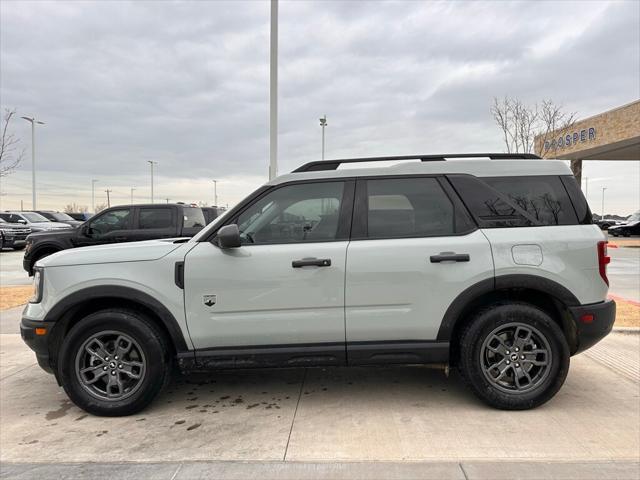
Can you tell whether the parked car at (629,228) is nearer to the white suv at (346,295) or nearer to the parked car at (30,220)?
the white suv at (346,295)

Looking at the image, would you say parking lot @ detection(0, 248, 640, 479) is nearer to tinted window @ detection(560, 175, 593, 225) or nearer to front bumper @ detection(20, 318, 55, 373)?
front bumper @ detection(20, 318, 55, 373)

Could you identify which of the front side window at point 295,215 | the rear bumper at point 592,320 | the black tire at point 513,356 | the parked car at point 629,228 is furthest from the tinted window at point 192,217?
the parked car at point 629,228

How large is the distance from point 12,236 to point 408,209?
22.6 m

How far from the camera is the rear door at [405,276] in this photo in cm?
360

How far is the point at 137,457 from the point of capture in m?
3.09

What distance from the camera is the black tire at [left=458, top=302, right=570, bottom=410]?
363cm

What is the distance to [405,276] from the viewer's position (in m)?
3.59

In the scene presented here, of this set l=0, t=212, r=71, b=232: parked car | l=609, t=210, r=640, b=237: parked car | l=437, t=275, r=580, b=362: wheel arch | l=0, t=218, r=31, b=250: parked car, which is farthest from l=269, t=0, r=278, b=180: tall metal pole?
l=609, t=210, r=640, b=237: parked car

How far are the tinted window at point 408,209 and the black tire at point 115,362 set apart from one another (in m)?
1.95

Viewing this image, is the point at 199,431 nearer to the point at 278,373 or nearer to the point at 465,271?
the point at 278,373

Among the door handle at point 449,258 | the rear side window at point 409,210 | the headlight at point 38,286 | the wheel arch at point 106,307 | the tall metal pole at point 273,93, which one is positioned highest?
the tall metal pole at point 273,93

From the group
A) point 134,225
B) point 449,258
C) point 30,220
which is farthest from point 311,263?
point 30,220

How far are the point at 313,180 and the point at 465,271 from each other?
56.3 inches

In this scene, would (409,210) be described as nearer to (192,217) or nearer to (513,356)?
(513,356)
